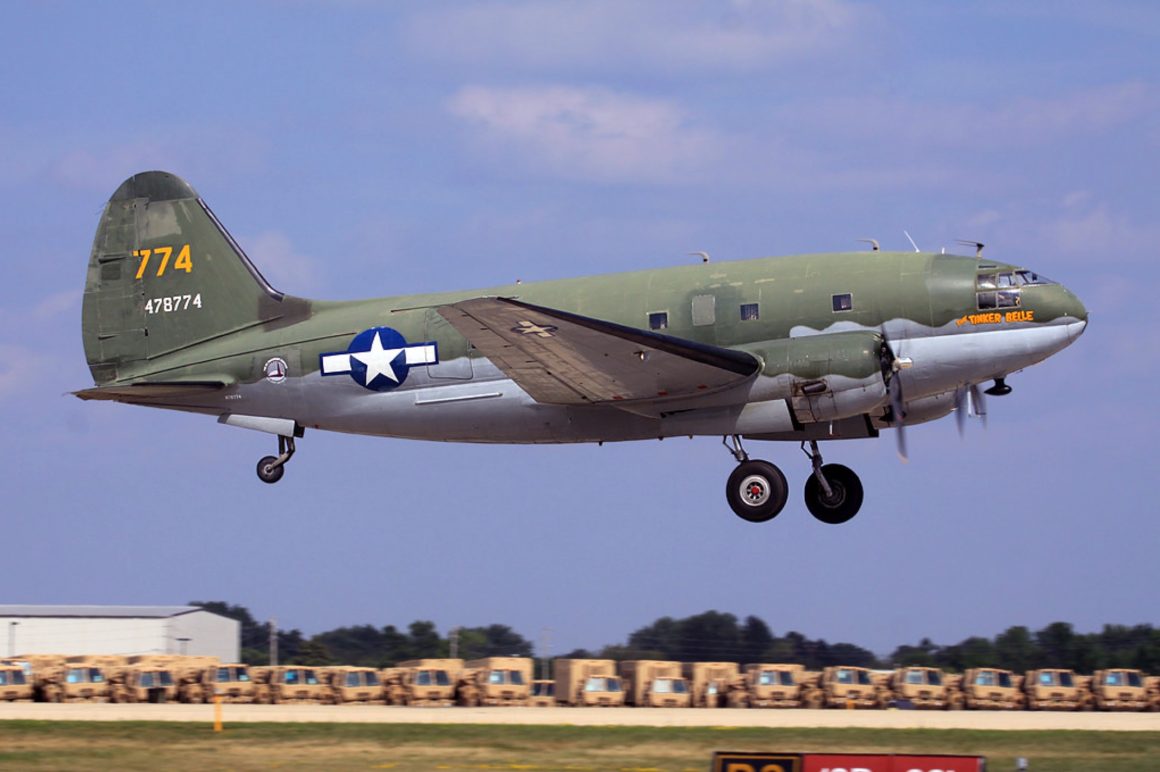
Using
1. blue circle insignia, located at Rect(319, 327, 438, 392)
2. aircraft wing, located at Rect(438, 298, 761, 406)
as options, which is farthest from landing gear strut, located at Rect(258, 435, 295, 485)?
aircraft wing, located at Rect(438, 298, 761, 406)

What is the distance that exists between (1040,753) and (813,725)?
14.8 feet

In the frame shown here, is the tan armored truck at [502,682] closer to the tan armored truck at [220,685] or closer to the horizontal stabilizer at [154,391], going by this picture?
the tan armored truck at [220,685]

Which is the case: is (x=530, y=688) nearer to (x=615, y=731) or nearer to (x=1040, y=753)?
(x=615, y=731)

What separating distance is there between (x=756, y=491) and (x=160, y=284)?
13704mm

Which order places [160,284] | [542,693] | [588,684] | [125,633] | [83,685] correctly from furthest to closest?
[125,633] → [542,693] → [160,284] → [83,685] → [588,684]

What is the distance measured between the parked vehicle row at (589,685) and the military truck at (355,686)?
20 mm

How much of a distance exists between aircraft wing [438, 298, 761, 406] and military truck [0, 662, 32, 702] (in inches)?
493

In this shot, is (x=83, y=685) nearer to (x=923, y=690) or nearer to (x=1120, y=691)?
(x=923, y=690)

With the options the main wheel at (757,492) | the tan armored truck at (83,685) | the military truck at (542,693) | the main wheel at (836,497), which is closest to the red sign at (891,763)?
the main wheel at (757,492)

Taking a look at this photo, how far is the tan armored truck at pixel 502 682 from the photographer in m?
33.2

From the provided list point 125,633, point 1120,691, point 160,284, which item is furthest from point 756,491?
point 125,633

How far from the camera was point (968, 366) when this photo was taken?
2792cm

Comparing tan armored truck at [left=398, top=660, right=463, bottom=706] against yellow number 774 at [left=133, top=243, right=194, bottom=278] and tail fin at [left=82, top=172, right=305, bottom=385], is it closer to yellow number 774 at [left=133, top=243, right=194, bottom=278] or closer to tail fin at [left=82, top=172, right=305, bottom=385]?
tail fin at [left=82, top=172, right=305, bottom=385]

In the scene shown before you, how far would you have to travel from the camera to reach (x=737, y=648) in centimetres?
4019
